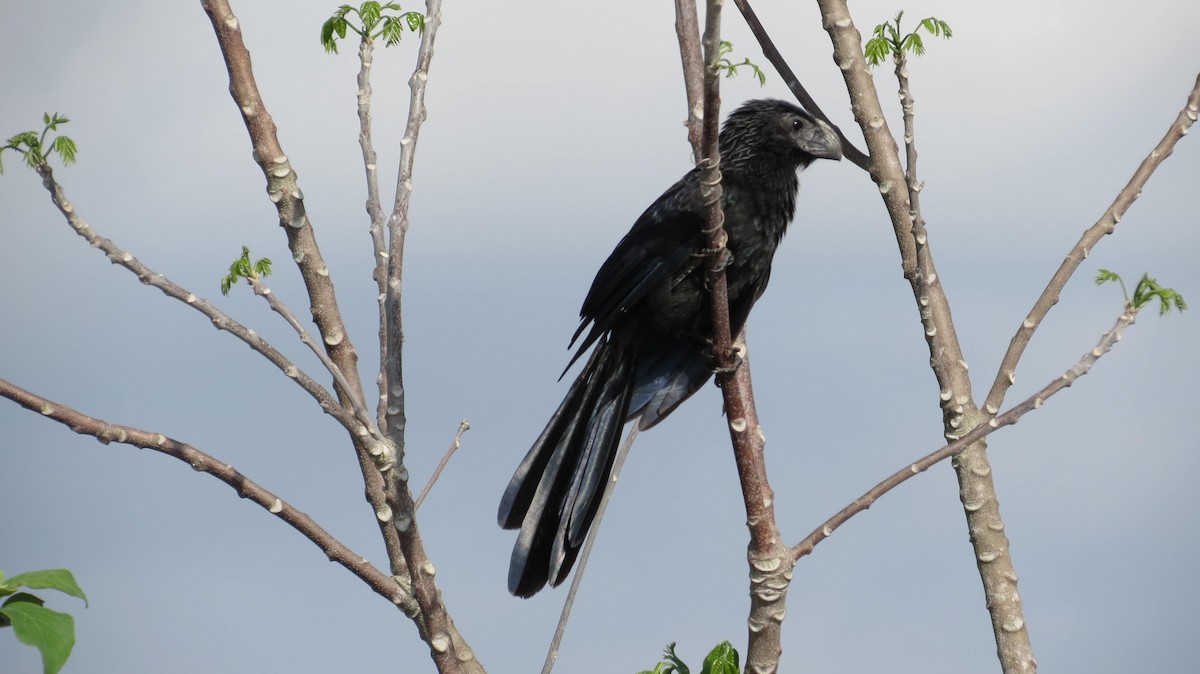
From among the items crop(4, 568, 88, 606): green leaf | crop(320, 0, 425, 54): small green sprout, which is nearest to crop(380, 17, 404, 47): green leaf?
crop(320, 0, 425, 54): small green sprout

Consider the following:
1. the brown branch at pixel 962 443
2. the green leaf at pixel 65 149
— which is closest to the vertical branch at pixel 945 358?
the brown branch at pixel 962 443

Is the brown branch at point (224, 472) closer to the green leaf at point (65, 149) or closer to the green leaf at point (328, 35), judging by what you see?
the green leaf at point (65, 149)

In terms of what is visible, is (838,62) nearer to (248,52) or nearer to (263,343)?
(248,52)

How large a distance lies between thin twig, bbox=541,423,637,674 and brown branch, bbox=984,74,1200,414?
92 cm

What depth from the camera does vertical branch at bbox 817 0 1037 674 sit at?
2551 mm

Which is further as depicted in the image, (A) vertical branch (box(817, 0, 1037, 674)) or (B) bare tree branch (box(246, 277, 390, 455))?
(A) vertical branch (box(817, 0, 1037, 674))

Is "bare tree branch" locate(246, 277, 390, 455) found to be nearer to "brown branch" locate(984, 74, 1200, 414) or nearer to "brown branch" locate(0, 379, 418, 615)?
"brown branch" locate(0, 379, 418, 615)

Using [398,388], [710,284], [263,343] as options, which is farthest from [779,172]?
[263,343]

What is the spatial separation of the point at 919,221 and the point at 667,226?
2.37 feet

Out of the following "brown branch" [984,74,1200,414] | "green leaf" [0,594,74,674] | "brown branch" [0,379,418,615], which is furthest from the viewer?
"brown branch" [984,74,1200,414]

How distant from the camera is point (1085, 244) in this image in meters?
2.71

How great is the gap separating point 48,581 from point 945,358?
80.8 inches

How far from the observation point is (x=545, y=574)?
→ 2658 millimetres

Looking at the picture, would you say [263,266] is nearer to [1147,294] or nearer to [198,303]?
[198,303]
